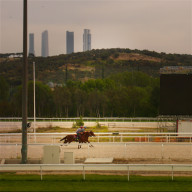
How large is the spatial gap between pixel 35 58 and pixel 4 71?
327 inches

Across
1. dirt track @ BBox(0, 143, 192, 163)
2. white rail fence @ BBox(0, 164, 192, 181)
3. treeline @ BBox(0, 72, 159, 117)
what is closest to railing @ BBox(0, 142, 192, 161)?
dirt track @ BBox(0, 143, 192, 163)

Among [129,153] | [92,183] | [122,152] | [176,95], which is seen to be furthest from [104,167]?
[176,95]

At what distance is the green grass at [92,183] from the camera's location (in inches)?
403

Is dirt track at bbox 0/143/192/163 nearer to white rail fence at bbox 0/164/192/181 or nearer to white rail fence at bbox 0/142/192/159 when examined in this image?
white rail fence at bbox 0/142/192/159

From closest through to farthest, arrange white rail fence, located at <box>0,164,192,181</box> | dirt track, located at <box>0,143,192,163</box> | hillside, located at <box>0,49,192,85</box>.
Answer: white rail fence, located at <box>0,164,192,181</box>, dirt track, located at <box>0,143,192,163</box>, hillside, located at <box>0,49,192,85</box>

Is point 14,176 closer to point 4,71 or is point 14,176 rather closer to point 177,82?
point 177,82

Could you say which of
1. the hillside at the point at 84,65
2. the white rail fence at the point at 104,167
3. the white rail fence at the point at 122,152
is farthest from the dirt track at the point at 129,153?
the hillside at the point at 84,65

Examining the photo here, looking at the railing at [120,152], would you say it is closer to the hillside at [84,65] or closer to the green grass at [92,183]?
the green grass at [92,183]

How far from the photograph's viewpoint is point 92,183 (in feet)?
35.7

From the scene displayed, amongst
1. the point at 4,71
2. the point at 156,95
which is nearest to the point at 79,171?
the point at 156,95

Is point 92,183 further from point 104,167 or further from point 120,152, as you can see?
point 120,152

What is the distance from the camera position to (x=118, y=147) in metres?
20.1

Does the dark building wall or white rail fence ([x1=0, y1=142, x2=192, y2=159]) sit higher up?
the dark building wall

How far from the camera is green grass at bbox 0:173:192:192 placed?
10.2m
